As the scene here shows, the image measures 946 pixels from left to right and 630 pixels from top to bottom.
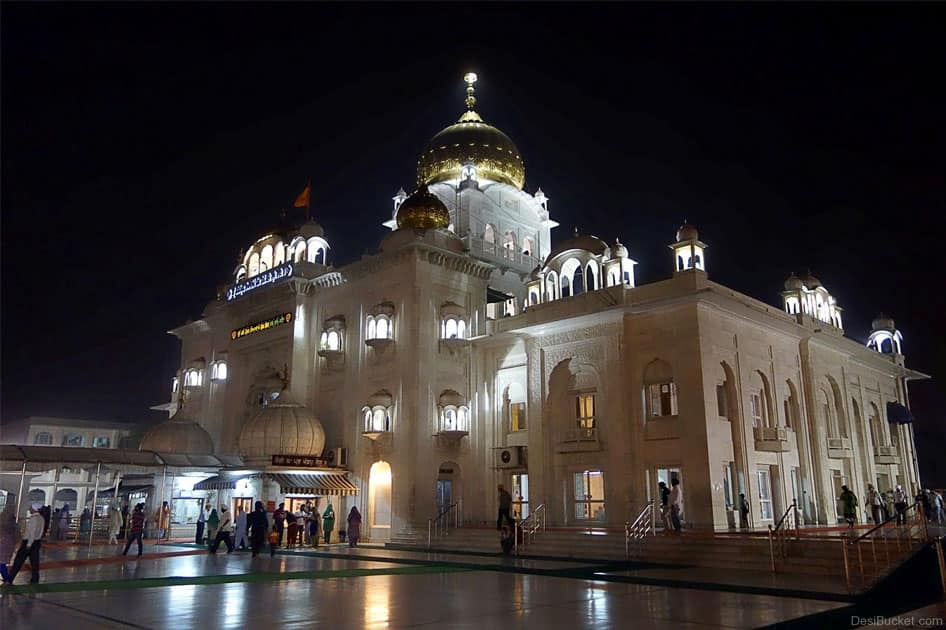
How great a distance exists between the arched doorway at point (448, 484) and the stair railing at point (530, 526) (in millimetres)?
3704

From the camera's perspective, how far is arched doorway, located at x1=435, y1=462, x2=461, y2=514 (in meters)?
27.7

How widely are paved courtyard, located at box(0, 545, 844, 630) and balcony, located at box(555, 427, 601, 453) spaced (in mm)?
Result: 7859

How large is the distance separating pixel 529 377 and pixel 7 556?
17.6m

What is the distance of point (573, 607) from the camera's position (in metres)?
10.1

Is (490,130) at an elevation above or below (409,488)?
above

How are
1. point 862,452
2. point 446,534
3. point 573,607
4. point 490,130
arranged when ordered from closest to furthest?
point 573,607 → point 446,534 → point 862,452 → point 490,130

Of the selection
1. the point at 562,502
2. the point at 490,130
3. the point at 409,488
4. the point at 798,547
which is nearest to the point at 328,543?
the point at 409,488

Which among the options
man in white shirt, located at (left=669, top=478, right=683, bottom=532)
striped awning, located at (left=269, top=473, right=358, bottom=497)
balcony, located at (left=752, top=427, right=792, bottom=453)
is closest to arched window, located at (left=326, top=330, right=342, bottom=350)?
striped awning, located at (left=269, top=473, right=358, bottom=497)

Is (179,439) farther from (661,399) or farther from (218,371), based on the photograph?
(661,399)

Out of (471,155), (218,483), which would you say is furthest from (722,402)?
(218,483)

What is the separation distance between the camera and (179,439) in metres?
31.9

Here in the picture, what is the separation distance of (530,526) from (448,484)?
4.85 metres

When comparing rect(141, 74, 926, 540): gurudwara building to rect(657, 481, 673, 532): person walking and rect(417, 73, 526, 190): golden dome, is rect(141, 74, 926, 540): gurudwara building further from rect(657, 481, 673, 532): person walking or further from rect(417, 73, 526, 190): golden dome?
rect(657, 481, 673, 532): person walking

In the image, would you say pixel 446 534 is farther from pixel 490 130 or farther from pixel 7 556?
pixel 490 130
